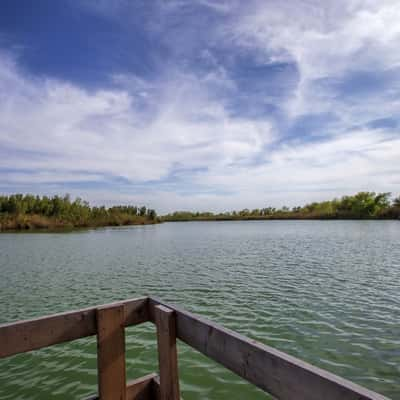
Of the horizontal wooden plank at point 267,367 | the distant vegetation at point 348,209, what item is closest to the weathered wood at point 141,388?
the horizontal wooden plank at point 267,367

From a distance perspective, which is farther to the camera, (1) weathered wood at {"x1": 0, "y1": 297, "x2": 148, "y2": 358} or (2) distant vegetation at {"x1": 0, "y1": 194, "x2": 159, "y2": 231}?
(2) distant vegetation at {"x1": 0, "y1": 194, "x2": 159, "y2": 231}

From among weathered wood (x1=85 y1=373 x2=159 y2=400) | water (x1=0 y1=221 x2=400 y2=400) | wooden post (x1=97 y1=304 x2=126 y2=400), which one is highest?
Result: wooden post (x1=97 y1=304 x2=126 y2=400)

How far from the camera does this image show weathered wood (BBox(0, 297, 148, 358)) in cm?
200

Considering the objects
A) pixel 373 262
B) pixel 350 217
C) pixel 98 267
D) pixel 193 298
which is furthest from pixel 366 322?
pixel 350 217

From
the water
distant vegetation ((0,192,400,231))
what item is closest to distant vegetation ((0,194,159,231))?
distant vegetation ((0,192,400,231))

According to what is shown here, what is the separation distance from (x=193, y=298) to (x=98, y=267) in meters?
7.30

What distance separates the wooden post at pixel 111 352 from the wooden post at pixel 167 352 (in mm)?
353

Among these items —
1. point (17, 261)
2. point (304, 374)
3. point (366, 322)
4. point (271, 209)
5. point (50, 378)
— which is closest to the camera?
point (304, 374)

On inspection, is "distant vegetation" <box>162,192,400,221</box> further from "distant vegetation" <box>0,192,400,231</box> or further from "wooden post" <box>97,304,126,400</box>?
"wooden post" <box>97,304,126,400</box>

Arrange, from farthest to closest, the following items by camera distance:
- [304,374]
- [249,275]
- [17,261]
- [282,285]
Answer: [17,261] → [249,275] → [282,285] → [304,374]

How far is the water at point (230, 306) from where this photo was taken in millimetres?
4305

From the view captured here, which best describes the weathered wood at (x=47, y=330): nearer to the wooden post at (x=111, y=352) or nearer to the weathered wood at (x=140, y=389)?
the wooden post at (x=111, y=352)

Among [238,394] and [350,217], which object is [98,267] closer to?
[238,394]

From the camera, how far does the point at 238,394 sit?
3.91m
